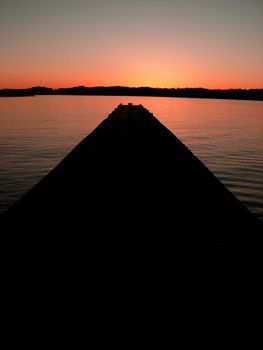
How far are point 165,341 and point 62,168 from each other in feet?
23.4

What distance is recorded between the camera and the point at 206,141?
2920 centimetres

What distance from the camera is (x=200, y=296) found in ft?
10.8

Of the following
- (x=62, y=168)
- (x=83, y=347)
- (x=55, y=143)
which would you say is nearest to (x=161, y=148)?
(x=62, y=168)

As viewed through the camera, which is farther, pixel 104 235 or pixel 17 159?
pixel 17 159

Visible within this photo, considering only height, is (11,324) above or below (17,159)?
above

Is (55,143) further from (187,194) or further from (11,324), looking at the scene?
(11,324)

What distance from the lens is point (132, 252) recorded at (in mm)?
4191

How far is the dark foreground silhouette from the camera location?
10.4ft

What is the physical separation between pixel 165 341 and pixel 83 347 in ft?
2.24

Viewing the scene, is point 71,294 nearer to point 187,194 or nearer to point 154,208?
point 154,208

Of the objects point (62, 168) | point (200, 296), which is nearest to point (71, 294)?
point (200, 296)

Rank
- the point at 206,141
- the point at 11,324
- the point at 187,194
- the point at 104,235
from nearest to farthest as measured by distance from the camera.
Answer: the point at 11,324 → the point at 104,235 → the point at 187,194 → the point at 206,141

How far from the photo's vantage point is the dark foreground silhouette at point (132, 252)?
3.17 m

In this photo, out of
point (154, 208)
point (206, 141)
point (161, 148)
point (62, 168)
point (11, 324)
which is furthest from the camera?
point (206, 141)
